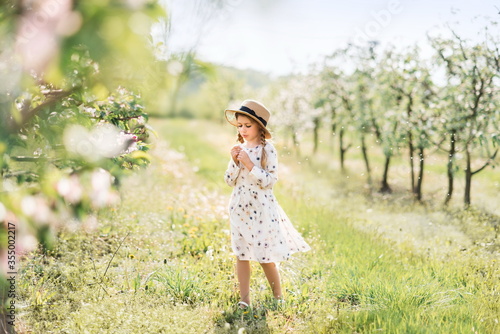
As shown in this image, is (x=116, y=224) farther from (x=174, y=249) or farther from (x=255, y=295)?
(x=255, y=295)

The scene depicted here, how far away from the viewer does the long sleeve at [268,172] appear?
4289 millimetres

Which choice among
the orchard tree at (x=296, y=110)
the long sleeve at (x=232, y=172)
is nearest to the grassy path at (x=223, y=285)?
the long sleeve at (x=232, y=172)

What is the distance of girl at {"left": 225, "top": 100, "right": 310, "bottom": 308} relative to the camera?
442 centimetres

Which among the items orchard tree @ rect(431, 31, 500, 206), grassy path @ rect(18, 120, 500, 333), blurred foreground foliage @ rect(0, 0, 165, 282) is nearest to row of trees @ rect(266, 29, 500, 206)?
orchard tree @ rect(431, 31, 500, 206)

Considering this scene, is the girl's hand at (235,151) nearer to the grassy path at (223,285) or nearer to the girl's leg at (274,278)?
the girl's leg at (274,278)

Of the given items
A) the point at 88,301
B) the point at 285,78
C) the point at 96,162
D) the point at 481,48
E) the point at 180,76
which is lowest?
the point at 88,301

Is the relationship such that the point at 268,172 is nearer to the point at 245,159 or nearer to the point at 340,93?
the point at 245,159

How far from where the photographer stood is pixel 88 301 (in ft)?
15.1

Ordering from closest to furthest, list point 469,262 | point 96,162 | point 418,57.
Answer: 1. point 96,162
2. point 469,262
3. point 418,57

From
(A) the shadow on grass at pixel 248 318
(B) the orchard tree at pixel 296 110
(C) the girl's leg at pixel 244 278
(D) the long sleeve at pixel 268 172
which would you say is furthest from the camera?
(B) the orchard tree at pixel 296 110

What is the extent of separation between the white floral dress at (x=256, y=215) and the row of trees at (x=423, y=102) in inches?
140

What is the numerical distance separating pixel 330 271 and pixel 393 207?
5.16 meters

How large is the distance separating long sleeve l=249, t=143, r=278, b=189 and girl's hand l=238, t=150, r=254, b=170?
5 cm

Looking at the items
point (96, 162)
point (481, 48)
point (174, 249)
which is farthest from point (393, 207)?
point (96, 162)
